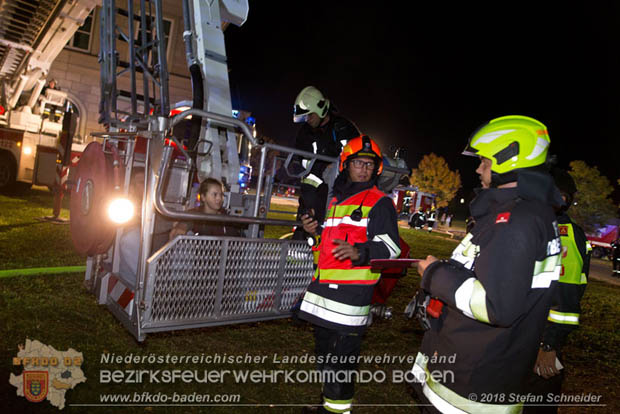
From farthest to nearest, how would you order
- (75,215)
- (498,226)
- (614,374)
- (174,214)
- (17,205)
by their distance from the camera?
1. (17,205)
2. (614,374)
3. (75,215)
4. (174,214)
5. (498,226)

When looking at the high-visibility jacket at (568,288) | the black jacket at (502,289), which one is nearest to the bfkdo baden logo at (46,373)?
the black jacket at (502,289)

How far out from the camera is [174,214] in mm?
3230

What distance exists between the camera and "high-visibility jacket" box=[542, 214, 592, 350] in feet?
8.74

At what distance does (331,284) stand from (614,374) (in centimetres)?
422

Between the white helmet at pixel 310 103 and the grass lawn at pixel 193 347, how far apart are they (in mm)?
2163

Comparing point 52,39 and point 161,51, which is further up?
point 52,39

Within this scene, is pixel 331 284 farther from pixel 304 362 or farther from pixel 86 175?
pixel 86 175

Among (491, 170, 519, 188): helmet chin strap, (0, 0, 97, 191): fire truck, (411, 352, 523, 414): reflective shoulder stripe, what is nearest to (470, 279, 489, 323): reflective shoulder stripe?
(411, 352, 523, 414): reflective shoulder stripe

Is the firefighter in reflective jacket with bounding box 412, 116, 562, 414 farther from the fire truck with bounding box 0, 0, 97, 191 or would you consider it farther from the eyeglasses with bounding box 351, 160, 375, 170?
the fire truck with bounding box 0, 0, 97, 191

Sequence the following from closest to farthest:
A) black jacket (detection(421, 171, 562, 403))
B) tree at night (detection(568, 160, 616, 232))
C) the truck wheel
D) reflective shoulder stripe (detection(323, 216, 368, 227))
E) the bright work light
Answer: black jacket (detection(421, 171, 562, 403))
reflective shoulder stripe (detection(323, 216, 368, 227))
the bright work light
the truck wheel
tree at night (detection(568, 160, 616, 232))

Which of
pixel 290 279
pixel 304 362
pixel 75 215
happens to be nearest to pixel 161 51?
pixel 75 215

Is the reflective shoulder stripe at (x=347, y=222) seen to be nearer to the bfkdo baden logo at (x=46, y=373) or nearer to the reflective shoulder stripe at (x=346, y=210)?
the reflective shoulder stripe at (x=346, y=210)

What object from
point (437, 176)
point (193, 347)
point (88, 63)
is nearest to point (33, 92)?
point (193, 347)

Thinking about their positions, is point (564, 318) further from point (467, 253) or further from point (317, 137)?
point (317, 137)
